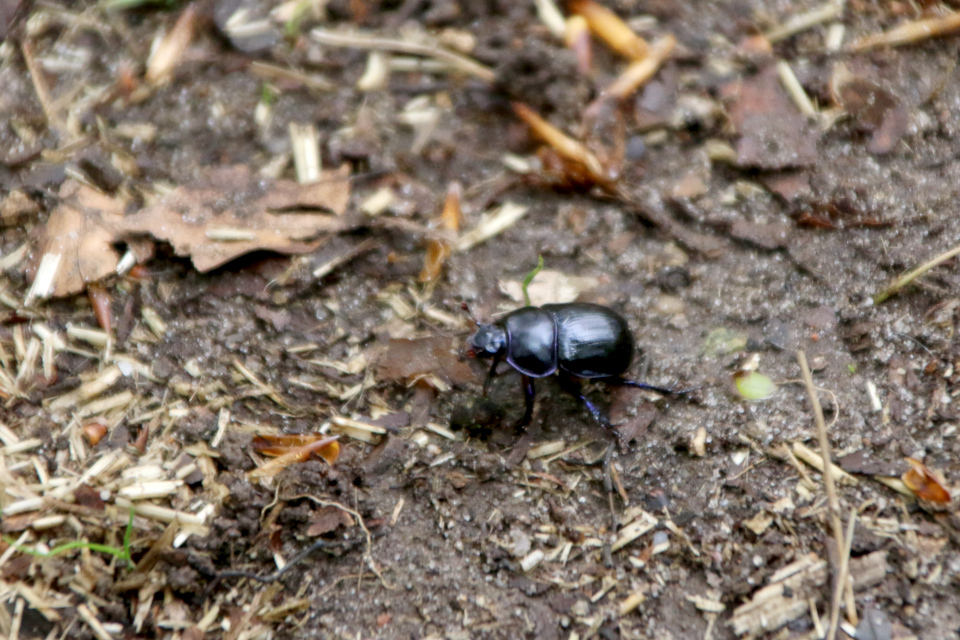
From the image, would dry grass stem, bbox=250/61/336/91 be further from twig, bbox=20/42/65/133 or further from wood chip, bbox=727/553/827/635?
wood chip, bbox=727/553/827/635

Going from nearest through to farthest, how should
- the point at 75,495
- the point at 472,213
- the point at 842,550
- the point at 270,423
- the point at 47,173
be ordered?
the point at 842,550, the point at 75,495, the point at 270,423, the point at 47,173, the point at 472,213

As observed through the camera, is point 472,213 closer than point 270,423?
No

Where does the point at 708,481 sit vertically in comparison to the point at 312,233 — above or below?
below

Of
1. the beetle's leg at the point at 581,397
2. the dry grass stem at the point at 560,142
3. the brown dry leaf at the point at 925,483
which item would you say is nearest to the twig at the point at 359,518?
the beetle's leg at the point at 581,397

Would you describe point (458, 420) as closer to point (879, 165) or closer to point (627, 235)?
point (627, 235)

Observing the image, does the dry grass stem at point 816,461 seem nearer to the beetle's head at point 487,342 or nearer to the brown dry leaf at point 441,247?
the beetle's head at point 487,342

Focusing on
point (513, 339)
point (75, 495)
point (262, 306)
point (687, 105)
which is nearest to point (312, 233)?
point (262, 306)

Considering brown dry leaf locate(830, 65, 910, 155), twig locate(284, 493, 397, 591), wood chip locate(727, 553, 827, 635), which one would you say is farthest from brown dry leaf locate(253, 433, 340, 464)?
brown dry leaf locate(830, 65, 910, 155)

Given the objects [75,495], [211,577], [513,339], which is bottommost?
[211,577]
